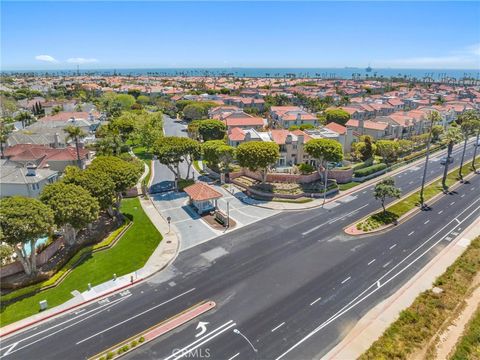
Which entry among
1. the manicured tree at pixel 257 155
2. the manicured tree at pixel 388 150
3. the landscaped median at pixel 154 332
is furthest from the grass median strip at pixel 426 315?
the manicured tree at pixel 388 150

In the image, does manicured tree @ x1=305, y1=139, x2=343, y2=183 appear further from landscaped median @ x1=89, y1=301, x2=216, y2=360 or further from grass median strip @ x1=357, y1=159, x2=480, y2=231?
landscaped median @ x1=89, y1=301, x2=216, y2=360

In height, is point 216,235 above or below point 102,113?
below

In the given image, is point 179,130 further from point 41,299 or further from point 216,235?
point 41,299

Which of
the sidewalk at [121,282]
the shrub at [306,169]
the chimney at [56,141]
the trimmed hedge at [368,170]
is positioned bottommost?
the sidewalk at [121,282]

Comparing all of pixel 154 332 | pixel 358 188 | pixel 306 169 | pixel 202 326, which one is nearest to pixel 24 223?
pixel 154 332

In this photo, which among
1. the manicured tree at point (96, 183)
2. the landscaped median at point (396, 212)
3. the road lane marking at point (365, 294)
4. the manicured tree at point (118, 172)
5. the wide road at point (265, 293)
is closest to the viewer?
the wide road at point (265, 293)

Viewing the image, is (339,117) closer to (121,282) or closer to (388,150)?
(388,150)

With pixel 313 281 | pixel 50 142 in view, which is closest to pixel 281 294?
pixel 313 281

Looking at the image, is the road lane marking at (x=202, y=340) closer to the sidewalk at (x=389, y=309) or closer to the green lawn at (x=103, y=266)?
the sidewalk at (x=389, y=309)
